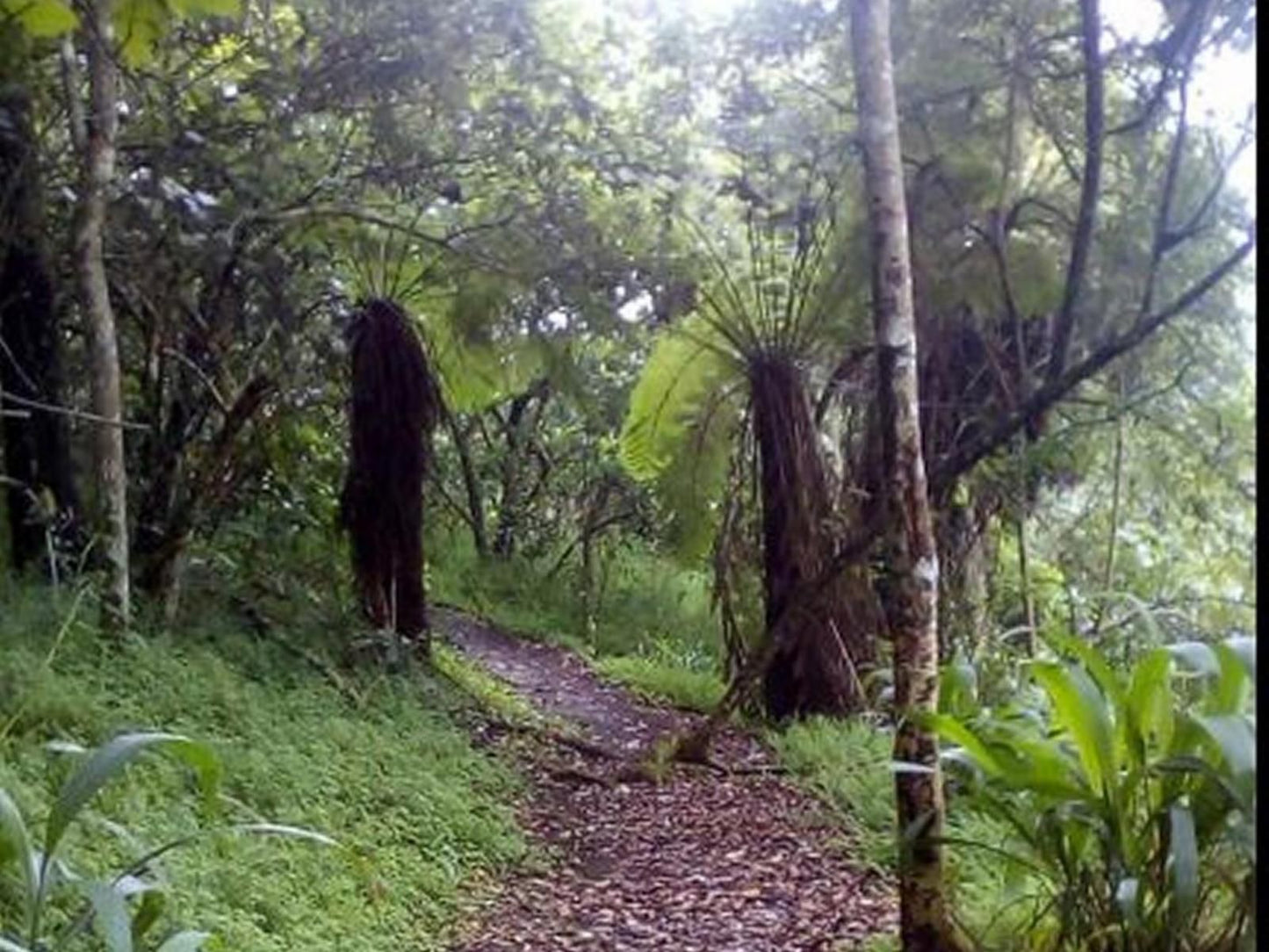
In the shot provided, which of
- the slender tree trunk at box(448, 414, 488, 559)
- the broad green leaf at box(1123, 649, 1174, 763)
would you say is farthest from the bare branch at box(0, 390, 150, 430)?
the slender tree trunk at box(448, 414, 488, 559)

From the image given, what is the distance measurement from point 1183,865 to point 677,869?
2.57 meters

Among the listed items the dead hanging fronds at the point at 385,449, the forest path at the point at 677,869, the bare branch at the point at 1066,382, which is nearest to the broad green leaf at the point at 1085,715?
the forest path at the point at 677,869

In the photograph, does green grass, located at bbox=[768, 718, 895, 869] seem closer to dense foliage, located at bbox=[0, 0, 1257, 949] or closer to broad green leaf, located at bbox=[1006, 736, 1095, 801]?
dense foliage, located at bbox=[0, 0, 1257, 949]

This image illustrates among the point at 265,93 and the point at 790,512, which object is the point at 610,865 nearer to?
the point at 790,512

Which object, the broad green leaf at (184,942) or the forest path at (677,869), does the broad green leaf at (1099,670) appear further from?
the broad green leaf at (184,942)

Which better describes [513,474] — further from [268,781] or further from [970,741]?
[970,741]

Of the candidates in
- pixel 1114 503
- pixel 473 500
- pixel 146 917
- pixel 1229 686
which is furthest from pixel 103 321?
pixel 473 500

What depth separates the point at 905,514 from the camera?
3.63 metres

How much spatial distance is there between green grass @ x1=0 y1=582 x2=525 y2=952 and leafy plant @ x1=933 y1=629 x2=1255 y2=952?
1.55m

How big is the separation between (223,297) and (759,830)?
3.10 m

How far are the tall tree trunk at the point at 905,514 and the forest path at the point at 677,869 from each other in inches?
19.9

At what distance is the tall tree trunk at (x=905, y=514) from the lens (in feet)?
11.8

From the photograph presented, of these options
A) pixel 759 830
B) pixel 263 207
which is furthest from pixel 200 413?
pixel 759 830

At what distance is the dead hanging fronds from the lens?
7.39 meters
